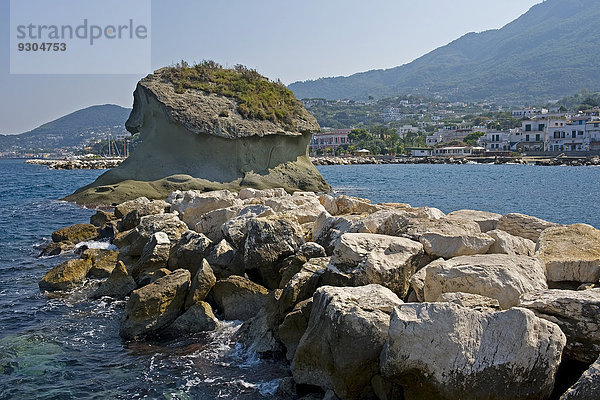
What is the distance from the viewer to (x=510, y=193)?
34188 mm

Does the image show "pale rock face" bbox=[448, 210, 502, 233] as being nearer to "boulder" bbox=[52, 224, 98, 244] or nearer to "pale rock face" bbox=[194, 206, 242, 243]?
"pale rock face" bbox=[194, 206, 242, 243]

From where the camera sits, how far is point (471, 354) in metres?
4.86

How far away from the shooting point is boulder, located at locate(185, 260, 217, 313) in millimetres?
9114

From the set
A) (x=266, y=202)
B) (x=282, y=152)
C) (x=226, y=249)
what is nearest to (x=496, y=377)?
(x=226, y=249)

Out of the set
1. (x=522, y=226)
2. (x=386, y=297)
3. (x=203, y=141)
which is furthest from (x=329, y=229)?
(x=203, y=141)

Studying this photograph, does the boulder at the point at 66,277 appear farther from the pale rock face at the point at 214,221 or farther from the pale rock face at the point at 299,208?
the pale rock face at the point at 299,208

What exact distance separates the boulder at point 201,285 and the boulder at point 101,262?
13.1ft

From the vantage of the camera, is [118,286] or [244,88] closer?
[118,286]

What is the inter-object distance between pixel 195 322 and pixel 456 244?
4396 millimetres

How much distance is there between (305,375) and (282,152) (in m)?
24.8

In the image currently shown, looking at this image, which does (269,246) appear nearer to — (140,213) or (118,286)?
(118,286)

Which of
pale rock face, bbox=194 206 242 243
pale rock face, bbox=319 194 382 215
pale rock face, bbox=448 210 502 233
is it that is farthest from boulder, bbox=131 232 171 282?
pale rock face, bbox=448 210 502 233

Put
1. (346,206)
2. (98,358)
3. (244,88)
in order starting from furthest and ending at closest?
(244,88) → (346,206) → (98,358)

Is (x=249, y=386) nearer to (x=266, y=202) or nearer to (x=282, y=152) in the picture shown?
(x=266, y=202)
